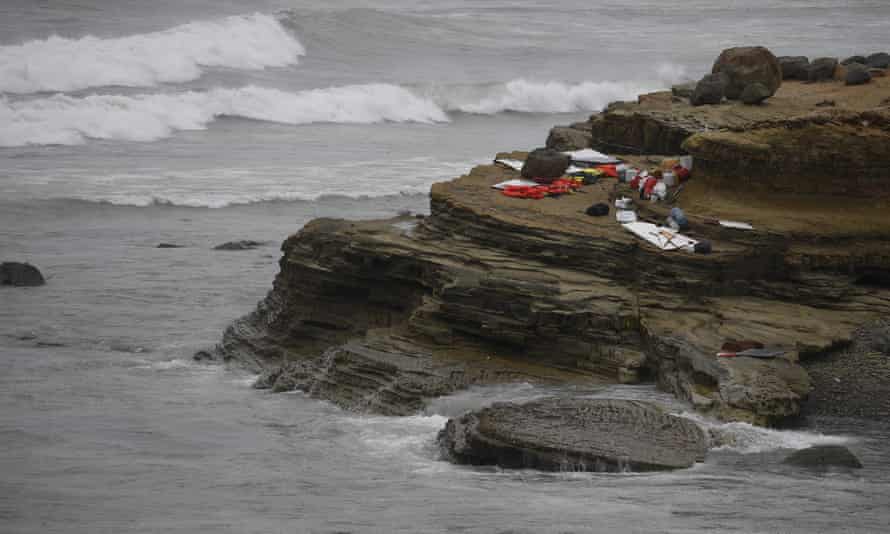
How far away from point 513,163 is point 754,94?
3333 mm

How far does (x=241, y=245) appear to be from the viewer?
2106 centimetres

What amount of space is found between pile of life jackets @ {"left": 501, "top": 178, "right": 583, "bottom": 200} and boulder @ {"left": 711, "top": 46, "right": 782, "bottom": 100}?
3.68 metres

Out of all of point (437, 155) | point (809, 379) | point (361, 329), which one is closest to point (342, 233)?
point (361, 329)

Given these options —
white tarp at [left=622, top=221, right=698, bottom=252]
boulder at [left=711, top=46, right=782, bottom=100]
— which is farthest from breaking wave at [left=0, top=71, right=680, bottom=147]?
white tarp at [left=622, top=221, right=698, bottom=252]

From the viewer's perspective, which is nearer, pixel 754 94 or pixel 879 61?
pixel 754 94

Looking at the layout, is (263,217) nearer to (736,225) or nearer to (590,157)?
(590,157)

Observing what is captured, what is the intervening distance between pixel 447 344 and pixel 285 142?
21147 mm

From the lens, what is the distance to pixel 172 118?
35.3 m

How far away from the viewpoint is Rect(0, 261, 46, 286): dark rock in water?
18375 millimetres

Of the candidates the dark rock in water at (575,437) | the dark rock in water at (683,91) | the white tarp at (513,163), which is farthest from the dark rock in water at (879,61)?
the dark rock in water at (575,437)

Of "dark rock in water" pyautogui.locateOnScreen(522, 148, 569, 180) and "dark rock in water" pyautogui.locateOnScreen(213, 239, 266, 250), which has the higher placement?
"dark rock in water" pyautogui.locateOnScreen(522, 148, 569, 180)

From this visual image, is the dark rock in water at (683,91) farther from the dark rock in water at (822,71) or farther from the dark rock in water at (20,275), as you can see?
the dark rock in water at (20,275)

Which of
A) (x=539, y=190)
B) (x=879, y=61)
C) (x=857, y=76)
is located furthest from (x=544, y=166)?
(x=879, y=61)

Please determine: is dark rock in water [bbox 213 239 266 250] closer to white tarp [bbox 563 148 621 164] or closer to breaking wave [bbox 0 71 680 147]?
white tarp [bbox 563 148 621 164]
